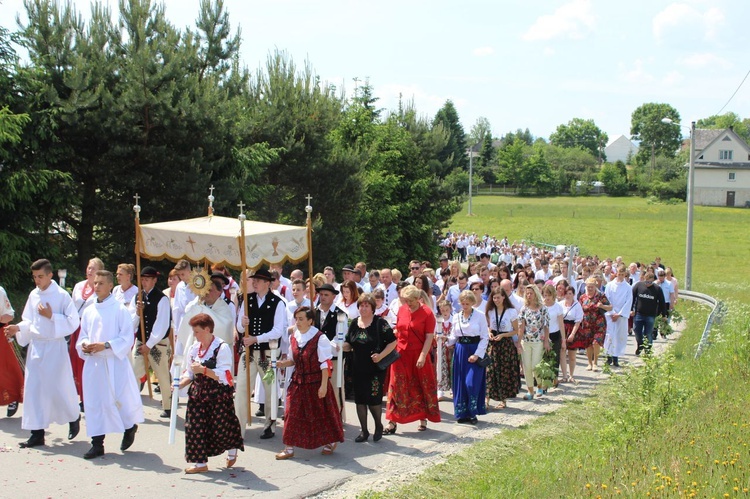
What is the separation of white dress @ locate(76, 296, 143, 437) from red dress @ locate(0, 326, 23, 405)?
1.82 m

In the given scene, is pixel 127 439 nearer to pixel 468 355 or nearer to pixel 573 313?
pixel 468 355

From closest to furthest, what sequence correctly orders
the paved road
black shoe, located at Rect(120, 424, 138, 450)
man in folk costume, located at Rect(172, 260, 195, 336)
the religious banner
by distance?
the paved road < black shoe, located at Rect(120, 424, 138, 450) < the religious banner < man in folk costume, located at Rect(172, 260, 195, 336)

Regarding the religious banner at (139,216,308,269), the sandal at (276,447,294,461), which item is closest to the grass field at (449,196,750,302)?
the religious banner at (139,216,308,269)

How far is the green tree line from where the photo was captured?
17734 mm

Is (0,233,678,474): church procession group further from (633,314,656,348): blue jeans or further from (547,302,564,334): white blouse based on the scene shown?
(633,314,656,348): blue jeans

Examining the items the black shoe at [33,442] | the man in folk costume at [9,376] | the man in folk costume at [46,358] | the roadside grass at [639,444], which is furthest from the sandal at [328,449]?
the man in folk costume at [9,376]

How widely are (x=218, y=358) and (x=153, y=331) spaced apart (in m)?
2.67

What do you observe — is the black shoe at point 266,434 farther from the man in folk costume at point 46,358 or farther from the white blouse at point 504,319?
the white blouse at point 504,319

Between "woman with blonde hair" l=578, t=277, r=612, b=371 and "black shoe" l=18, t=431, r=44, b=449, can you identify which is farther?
"woman with blonde hair" l=578, t=277, r=612, b=371

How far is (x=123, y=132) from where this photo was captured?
61.2ft

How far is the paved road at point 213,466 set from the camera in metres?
7.86

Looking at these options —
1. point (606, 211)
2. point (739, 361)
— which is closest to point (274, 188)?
point (739, 361)

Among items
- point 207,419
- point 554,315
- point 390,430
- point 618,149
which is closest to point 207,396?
point 207,419

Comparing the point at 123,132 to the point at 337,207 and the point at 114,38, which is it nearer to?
the point at 114,38
